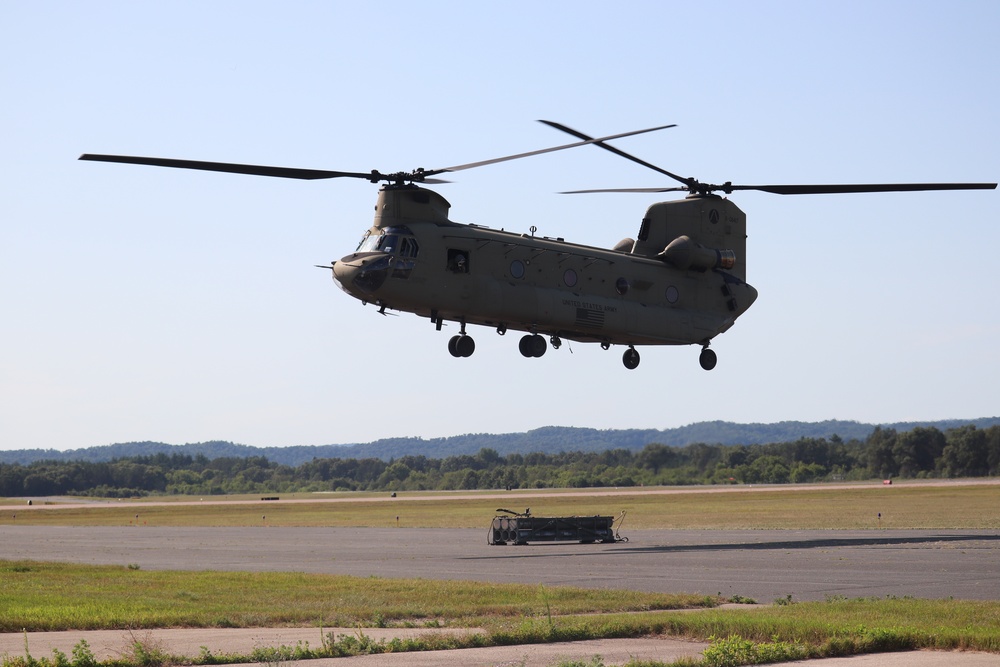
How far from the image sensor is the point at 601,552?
38875 millimetres

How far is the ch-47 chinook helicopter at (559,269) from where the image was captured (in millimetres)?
36594

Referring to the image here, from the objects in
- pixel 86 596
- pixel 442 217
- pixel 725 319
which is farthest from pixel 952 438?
pixel 86 596

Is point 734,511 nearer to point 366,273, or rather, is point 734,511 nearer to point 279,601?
point 366,273

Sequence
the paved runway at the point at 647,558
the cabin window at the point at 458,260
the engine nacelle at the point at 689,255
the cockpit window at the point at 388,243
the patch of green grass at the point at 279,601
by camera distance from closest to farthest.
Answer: the patch of green grass at the point at 279,601 < the paved runway at the point at 647,558 < the cockpit window at the point at 388,243 < the cabin window at the point at 458,260 < the engine nacelle at the point at 689,255

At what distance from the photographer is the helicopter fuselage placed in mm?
36812

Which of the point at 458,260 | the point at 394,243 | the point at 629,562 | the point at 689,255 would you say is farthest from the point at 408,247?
the point at 689,255

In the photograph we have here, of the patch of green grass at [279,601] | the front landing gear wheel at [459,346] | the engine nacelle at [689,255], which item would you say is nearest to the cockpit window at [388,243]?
the front landing gear wheel at [459,346]

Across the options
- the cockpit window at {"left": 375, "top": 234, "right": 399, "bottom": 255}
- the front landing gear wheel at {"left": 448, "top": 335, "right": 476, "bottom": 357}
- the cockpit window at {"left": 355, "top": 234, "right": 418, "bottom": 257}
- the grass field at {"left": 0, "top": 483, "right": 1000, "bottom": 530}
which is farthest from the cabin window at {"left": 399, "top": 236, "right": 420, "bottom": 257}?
the grass field at {"left": 0, "top": 483, "right": 1000, "bottom": 530}

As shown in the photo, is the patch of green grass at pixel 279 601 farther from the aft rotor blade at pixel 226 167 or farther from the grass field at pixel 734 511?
the grass field at pixel 734 511

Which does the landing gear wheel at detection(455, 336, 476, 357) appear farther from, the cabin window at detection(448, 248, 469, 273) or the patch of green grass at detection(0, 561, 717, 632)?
the patch of green grass at detection(0, 561, 717, 632)

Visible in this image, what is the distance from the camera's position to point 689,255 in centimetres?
4422

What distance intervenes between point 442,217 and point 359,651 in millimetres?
23093

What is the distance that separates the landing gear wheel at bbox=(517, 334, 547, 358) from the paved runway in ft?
21.9

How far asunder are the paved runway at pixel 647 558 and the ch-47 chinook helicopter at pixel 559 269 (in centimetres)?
725
